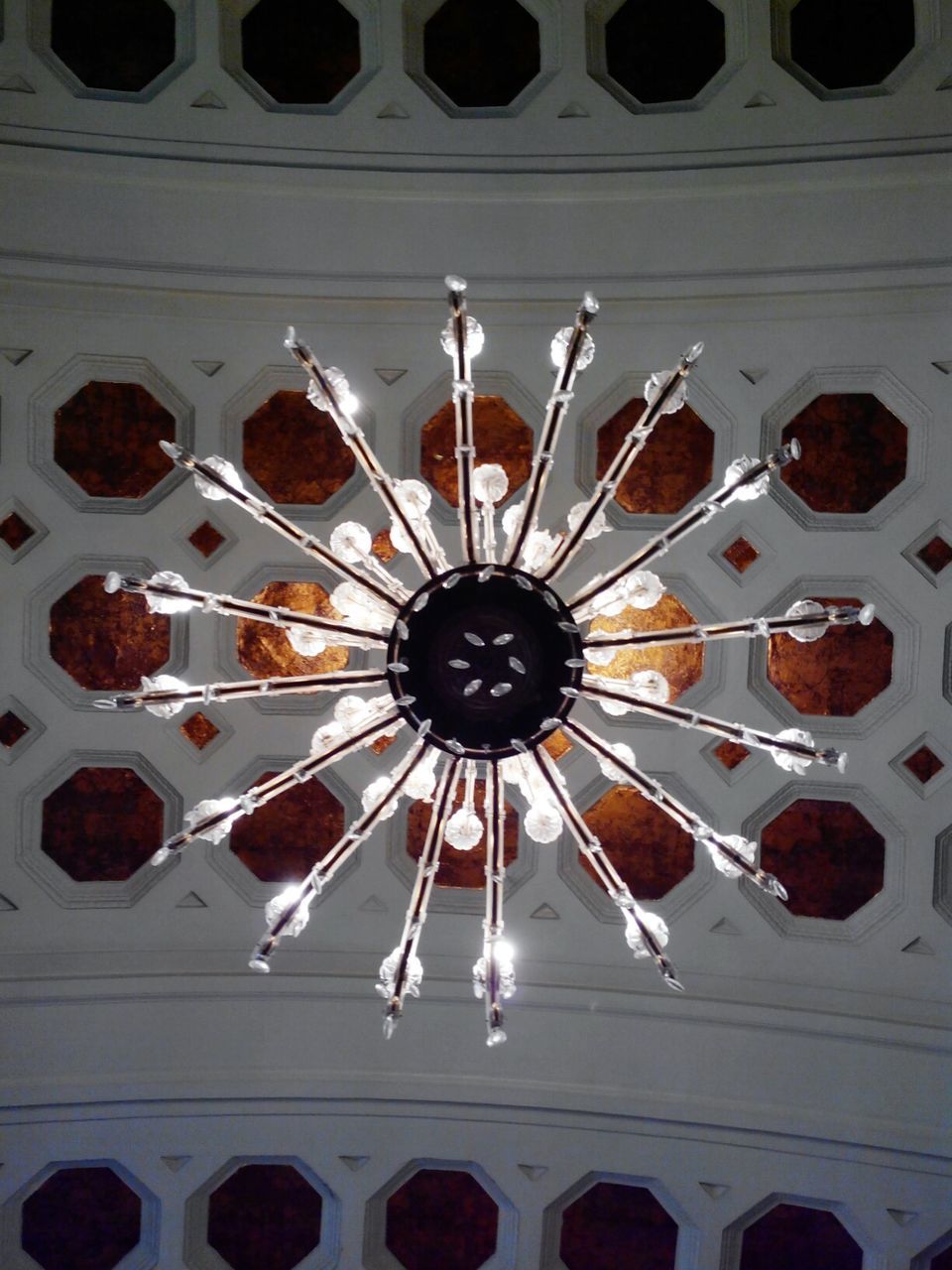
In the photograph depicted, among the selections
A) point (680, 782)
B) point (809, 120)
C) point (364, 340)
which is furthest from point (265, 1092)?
point (809, 120)

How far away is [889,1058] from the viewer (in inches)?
197

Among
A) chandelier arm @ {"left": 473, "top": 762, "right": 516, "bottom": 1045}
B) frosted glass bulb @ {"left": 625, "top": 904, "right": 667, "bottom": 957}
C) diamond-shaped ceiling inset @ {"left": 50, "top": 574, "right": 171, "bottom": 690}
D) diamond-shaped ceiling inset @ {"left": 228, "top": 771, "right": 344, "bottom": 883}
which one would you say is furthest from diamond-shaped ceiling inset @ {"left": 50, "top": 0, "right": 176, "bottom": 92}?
frosted glass bulb @ {"left": 625, "top": 904, "right": 667, "bottom": 957}

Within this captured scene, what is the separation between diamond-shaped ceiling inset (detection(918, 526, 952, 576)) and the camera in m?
4.89

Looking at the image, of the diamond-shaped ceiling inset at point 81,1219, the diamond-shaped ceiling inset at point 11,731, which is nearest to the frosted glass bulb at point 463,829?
the diamond-shaped ceiling inset at point 11,731

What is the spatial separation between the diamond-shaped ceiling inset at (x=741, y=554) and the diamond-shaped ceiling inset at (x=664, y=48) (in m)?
1.98

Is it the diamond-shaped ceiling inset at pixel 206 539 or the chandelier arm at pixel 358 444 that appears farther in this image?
the diamond-shaped ceiling inset at pixel 206 539

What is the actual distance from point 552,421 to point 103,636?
316 cm

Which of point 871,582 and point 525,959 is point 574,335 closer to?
point 871,582

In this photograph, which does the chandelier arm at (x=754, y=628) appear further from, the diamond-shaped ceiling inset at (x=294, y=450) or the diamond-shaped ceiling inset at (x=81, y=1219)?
the diamond-shaped ceiling inset at (x=81, y=1219)

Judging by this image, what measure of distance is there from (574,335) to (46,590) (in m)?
3.34

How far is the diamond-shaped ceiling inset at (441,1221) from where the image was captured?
534 centimetres

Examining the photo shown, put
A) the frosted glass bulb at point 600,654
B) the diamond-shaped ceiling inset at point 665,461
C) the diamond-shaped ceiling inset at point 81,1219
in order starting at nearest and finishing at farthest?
the frosted glass bulb at point 600,654 → the diamond-shaped ceiling inset at point 665,461 → the diamond-shaped ceiling inset at point 81,1219

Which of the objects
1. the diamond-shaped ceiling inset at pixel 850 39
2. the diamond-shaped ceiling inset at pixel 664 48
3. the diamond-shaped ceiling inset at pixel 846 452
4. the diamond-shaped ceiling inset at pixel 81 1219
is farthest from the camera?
the diamond-shaped ceiling inset at pixel 81 1219

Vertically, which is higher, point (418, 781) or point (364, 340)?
point (364, 340)
